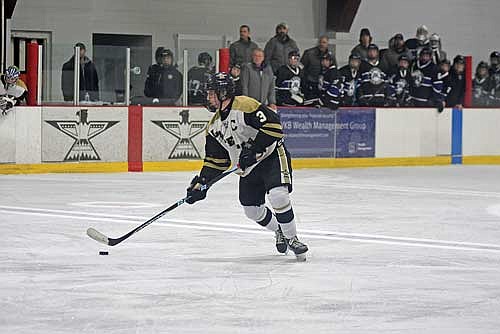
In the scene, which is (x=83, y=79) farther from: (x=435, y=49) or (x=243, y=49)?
(x=435, y=49)

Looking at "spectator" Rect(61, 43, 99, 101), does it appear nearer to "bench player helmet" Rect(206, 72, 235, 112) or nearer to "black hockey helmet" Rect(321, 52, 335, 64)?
"black hockey helmet" Rect(321, 52, 335, 64)

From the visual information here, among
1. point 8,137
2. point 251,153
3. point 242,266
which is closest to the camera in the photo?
point 242,266

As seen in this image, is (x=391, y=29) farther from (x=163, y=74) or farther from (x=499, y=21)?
(x=163, y=74)

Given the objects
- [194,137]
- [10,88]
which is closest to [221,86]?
[10,88]

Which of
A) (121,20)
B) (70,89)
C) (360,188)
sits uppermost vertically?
(121,20)

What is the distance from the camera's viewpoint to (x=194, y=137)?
17.2 metres

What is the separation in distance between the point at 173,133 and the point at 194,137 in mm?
359

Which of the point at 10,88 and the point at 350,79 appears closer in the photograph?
the point at 10,88

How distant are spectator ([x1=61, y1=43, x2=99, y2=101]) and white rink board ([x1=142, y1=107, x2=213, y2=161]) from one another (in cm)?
86

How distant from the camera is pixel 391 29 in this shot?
75.6ft

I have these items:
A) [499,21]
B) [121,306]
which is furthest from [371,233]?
[499,21]

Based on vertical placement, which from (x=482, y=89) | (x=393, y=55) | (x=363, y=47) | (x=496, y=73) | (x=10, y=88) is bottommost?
(x=10, y=88)

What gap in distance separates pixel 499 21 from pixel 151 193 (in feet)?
42.6

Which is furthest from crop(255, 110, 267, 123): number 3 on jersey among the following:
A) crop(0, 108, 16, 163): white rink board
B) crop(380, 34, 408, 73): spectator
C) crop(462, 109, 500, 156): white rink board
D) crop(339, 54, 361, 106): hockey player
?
crop(462, 109, 500, 156): white rink board
